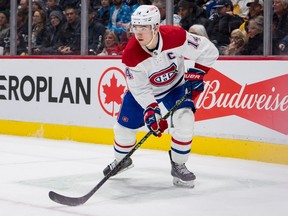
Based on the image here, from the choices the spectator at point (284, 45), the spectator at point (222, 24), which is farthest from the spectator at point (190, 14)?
the spectator at point (284, 45)

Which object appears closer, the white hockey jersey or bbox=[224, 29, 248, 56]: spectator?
the white hockey jersey

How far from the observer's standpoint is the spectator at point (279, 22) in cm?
552

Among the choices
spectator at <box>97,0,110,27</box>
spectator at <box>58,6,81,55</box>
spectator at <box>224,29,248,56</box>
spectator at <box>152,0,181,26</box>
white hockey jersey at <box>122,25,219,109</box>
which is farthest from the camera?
spectator at <box>58,6,81,55</box>

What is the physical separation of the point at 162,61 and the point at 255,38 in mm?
1808

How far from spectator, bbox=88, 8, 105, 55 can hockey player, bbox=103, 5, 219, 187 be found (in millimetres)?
2748

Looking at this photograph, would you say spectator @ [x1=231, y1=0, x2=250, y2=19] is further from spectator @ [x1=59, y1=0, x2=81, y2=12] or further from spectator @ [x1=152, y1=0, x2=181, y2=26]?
spectator @ [x1=59, y1=0, x2=81, y2=12]

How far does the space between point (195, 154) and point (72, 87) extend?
169cm

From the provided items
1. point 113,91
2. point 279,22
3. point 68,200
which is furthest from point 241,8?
point 68,200

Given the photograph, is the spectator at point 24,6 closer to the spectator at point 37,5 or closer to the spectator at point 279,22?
the spectator at point 37,5

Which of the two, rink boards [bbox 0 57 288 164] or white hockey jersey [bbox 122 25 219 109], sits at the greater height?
white hockey jersey [bbox 122 25 219 109]

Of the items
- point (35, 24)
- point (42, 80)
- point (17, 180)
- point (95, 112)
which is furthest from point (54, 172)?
point (35, 24)

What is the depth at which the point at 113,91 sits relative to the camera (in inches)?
259

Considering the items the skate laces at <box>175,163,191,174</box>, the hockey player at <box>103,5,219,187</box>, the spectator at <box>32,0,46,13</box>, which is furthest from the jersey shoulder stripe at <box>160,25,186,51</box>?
the spectator at <box>32,0,46,13</box>

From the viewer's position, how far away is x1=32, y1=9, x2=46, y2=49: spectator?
761cm
